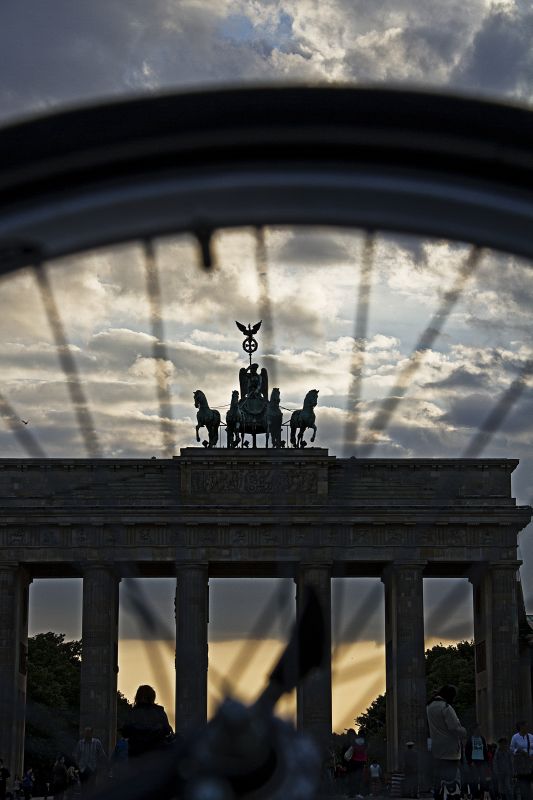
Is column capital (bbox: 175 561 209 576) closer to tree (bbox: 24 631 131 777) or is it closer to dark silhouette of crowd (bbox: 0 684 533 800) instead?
tree (bbox: 24 631 131 777)

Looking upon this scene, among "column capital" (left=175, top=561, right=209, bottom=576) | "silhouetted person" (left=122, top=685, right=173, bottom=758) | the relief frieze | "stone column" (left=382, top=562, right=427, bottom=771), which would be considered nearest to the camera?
"silhouetted person" (left=122, top=685, right=173, bottom=758)

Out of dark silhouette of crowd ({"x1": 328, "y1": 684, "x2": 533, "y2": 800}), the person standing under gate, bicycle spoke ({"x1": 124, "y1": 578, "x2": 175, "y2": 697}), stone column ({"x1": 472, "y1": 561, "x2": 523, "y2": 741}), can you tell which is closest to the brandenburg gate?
stone column ({"x1": 472, "y1": 561, "x2": 523, "y2": 741})

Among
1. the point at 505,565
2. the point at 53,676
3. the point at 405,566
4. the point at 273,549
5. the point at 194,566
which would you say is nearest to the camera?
the point at 273,549

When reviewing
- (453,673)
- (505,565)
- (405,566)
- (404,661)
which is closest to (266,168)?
(404,661)

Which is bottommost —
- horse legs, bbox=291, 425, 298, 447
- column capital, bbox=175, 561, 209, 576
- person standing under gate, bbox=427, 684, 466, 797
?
person standing under gate, bbox=427, 684, 466, 797

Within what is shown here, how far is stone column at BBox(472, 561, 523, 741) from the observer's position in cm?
6694

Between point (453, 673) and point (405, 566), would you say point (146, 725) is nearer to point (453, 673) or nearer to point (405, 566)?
point (405, 566)

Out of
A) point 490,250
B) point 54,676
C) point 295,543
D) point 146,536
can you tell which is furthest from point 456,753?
point 54,676

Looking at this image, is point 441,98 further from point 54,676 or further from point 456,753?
point 54,676

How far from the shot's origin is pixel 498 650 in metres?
68.1

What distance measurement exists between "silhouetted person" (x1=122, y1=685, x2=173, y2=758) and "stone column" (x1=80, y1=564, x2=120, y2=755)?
198 feet

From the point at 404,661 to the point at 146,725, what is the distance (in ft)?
197

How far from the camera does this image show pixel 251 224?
3887 millimetres

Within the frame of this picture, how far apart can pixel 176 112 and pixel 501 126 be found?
75 centimetres
